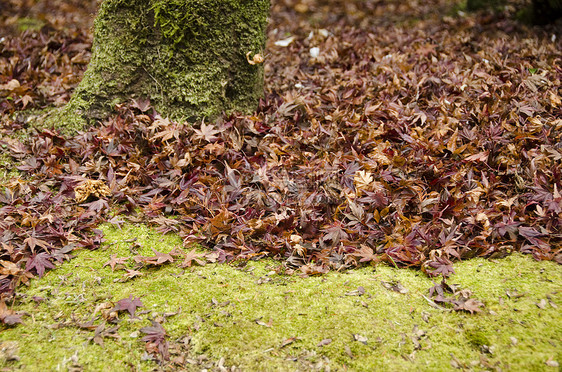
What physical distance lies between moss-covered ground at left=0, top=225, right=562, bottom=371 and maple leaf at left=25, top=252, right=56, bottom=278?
0.06 meters

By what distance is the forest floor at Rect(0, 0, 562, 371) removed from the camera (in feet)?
7.08

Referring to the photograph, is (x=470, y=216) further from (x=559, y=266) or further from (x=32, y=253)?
(x=32, y=253)

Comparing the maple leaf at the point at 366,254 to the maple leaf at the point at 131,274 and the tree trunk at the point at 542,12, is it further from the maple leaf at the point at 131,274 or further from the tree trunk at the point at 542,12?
the tree trunk at the point at 542,12

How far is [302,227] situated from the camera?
111 inches

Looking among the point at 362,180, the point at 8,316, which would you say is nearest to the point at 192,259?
the point at 8,316

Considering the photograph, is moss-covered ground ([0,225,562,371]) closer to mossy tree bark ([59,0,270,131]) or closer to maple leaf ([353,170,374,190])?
maple leaf ([353,170,374,190])

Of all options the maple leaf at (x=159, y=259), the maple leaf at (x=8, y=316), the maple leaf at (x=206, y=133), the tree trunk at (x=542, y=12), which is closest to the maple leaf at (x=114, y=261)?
the maple leaf at (x=159, y=259)

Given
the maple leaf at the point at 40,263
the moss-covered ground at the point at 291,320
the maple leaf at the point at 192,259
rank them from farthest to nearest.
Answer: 1. the maple leaf at the point at 192,259
2. the maple leaf at the point at 40,263
3. the moss-covered ground at the point at 291,320

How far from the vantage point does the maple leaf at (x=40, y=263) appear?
2.52 meters

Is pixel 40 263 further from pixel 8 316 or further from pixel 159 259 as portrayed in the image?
pixel 159 259

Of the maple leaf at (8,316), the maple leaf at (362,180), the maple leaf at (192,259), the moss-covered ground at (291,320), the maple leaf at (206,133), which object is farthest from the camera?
the maple leaf at (206,133)

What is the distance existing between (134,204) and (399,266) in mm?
1979

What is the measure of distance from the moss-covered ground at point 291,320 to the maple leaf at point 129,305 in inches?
1.5

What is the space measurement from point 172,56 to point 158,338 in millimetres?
2379
